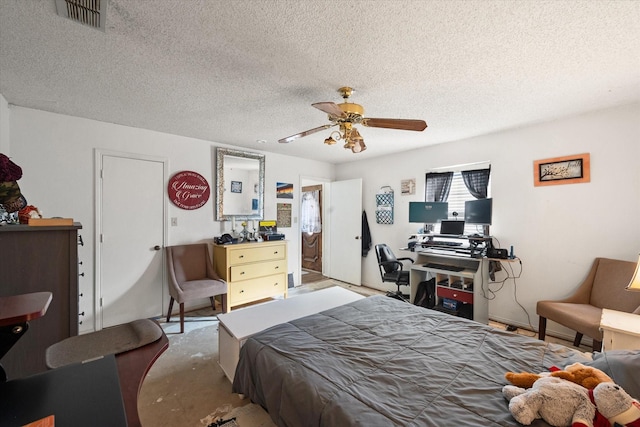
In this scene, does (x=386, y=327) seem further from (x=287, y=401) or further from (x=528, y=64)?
(x=528, y=64)

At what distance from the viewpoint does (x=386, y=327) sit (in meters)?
1.88

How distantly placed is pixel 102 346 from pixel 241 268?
2.45 metres

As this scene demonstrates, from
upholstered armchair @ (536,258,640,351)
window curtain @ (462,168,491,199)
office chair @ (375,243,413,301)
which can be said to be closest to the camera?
upholstered armchair @ (536,258,640,351)

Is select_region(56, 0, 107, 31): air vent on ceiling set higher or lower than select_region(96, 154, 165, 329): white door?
higher

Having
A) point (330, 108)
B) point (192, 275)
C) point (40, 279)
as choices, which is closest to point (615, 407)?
point (330, 108)

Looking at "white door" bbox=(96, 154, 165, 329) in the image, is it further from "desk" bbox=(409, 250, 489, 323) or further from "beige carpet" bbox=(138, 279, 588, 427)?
"desk" bbox=(409, 250, 489, 323)

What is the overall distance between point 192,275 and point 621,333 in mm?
4108

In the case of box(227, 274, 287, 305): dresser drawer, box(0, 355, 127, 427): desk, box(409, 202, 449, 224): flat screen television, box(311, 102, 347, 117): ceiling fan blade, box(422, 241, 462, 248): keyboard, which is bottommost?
box(227, 274, 287, 305): dresser drawer

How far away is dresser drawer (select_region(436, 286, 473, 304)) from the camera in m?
3.17

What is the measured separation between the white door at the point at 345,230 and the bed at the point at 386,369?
9.29 ft

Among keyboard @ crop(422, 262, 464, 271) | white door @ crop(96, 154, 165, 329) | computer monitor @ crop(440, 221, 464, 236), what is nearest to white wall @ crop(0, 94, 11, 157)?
white door @ crop(96, 154, 165, 329)

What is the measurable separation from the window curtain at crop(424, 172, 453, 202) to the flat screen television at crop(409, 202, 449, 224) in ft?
0.81

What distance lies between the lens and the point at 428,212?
376 cm

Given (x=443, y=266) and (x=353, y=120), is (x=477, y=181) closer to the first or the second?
(x=443, y=266)
